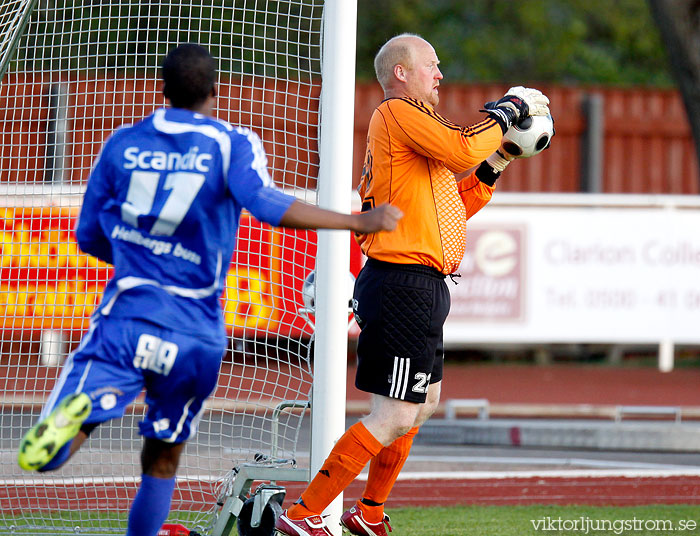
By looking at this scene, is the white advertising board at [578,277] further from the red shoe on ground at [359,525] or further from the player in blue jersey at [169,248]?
the player in blue jersey at [169,248]

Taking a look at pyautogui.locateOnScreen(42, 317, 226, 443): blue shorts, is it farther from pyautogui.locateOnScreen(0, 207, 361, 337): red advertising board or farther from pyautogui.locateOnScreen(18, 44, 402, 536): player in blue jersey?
pyautogui.locateOnScreen(0, 207, 361, 337): red advertising board

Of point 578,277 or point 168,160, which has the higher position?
point 168,160

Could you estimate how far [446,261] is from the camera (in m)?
4.93

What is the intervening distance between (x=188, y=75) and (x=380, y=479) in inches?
84.6

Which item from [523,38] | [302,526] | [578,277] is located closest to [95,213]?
[302,526]

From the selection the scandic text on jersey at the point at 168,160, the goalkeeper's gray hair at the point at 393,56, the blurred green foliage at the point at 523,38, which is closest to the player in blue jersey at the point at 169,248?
the scandic text on jersey at the point at 168,160

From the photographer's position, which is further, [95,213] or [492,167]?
[492,167]

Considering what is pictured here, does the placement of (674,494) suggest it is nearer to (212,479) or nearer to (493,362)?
(212,479)

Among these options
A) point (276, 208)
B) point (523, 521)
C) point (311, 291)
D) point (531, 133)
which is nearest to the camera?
point (276, 208)

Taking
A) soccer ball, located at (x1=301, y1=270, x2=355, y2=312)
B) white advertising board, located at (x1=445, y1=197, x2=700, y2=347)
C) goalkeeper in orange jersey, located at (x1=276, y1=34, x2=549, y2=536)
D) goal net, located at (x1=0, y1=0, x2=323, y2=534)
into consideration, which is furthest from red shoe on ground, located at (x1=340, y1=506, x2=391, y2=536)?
white advertising board, located at (x1=445, y1=197, x2=700, y2=347)

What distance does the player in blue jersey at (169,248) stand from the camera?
377cm

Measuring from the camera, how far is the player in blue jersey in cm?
377

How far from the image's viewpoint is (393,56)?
505 cm

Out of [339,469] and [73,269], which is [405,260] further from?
[73,269]
